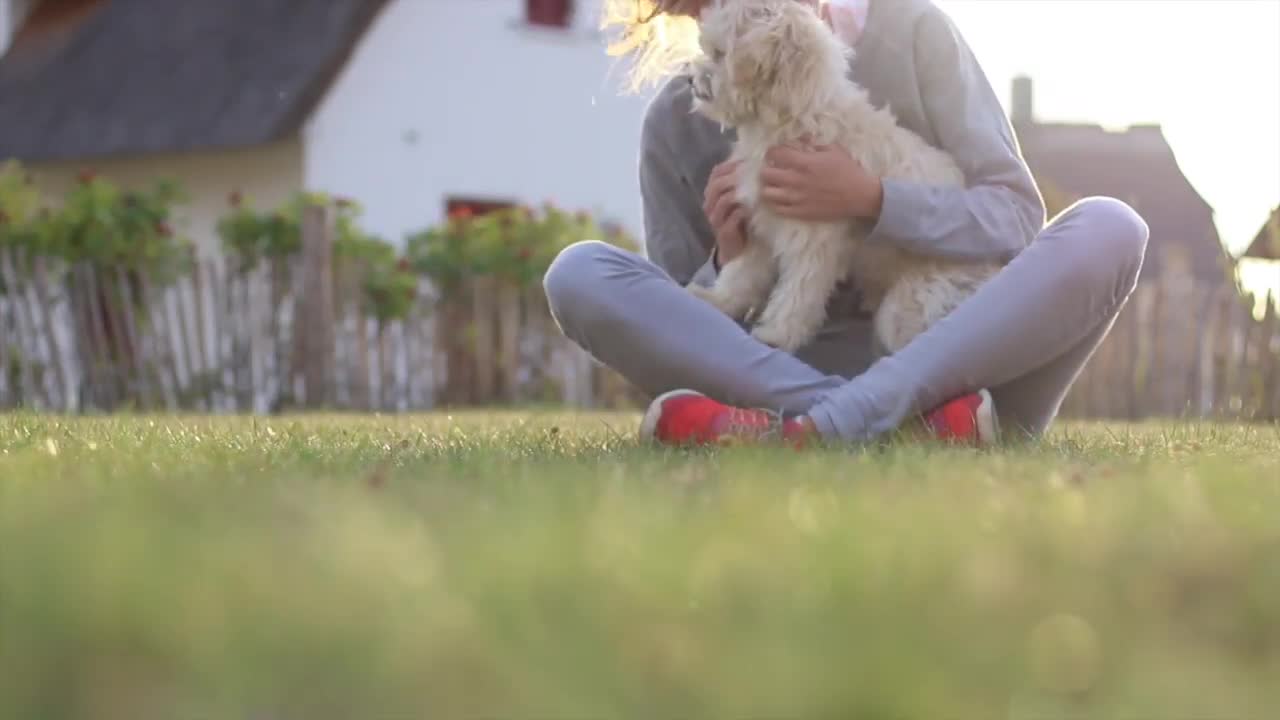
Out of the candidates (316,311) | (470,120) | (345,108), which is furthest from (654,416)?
(470,120)

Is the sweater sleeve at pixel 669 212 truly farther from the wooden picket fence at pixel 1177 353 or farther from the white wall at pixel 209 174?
the white wall at pixel 209 174

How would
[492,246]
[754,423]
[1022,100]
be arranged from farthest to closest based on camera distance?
1. [1022,100]
2. [492,246]
3. [754,423]

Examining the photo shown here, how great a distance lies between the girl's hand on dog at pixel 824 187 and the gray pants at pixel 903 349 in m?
0.33

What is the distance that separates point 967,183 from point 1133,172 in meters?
24.4

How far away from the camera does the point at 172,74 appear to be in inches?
609

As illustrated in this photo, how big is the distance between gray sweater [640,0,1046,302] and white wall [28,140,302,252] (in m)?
10.6

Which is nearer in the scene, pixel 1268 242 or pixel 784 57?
pixel 784 57

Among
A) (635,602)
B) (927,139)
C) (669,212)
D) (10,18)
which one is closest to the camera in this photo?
(635,602)

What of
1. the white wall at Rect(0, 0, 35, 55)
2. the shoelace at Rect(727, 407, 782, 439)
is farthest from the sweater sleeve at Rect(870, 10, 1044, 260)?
the white wall at Rect(0, 0, 35, 55)

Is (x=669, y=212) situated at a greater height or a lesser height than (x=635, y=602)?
lesser

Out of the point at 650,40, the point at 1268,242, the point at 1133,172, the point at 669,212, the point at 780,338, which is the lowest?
the point at 1133,172

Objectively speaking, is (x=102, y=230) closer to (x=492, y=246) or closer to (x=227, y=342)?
(x=227, y=342)

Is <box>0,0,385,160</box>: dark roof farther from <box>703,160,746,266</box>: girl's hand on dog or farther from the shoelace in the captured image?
the shoelace

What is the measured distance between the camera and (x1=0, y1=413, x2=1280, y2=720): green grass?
1.31 meters
